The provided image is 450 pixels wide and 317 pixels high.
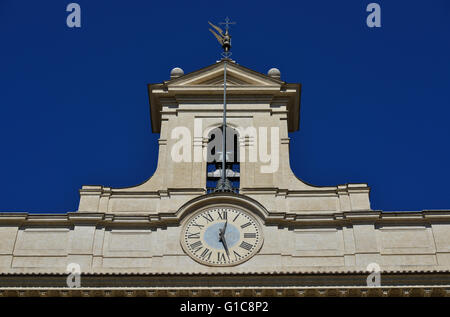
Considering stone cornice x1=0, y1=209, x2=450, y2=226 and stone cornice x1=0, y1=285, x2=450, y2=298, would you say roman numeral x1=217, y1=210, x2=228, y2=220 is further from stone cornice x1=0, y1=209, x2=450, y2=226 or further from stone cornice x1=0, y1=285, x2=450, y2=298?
stone cornice x1=0, y1=285, x2=450, y2=298

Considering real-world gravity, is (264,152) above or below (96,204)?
above

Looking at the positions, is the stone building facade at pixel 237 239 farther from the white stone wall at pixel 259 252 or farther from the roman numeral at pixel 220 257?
the roman numeral at pixel 220 257

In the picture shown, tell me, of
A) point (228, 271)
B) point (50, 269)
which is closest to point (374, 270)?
point (228, 271)

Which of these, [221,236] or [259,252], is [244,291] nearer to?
[259,252]

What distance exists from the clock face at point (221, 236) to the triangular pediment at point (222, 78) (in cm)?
391

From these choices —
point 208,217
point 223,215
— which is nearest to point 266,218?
point 223,215

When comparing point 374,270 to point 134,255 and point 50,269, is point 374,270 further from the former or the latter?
point 50,269

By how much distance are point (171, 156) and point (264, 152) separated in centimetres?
215

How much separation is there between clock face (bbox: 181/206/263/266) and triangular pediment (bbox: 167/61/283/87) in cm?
391

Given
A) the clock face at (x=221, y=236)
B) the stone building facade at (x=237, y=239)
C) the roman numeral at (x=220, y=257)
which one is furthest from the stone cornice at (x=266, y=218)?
the roman numeral at (x=220, y=257)

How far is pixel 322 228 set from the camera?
866 inches

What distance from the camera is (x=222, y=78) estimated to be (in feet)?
81.7

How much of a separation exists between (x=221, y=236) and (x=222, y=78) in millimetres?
4876

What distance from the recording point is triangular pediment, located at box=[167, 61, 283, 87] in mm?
24625
